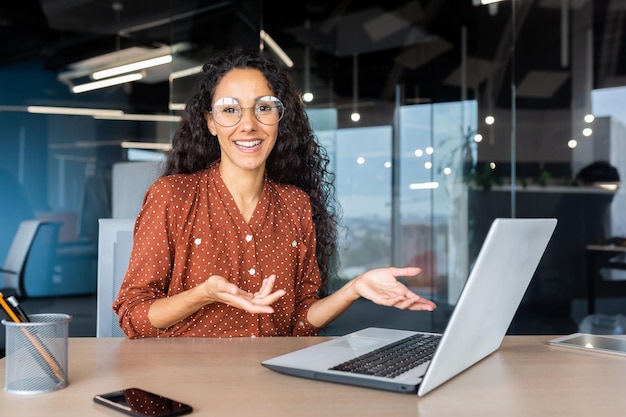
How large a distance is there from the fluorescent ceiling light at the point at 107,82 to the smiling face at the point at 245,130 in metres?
3.15

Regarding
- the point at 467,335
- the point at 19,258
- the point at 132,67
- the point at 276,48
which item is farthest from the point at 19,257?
the point at 467,335

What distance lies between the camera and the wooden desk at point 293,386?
0.90m

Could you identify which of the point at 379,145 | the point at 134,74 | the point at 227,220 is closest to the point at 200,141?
the point at 227,220

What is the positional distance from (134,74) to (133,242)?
133 inches

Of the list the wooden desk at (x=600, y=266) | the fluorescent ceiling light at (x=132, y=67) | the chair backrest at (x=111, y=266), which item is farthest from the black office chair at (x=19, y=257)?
the wooden desk at (x=600, y=266)

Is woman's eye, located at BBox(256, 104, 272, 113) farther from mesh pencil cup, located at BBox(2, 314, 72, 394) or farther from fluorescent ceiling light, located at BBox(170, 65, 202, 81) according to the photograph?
fluorescent ceiling light, located at BBox(170, 65, 202, 81)

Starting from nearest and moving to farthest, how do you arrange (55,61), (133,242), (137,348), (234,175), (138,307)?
1. (137,348)
2. (138,307)
3. (133,242)
4. (234,175)
5. (55,61)

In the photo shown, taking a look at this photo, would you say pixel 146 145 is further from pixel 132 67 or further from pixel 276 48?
pixel 276 48

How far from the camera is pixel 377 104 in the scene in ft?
17.4

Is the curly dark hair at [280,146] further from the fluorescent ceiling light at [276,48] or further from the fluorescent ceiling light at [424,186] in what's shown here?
the fluorescent ceiling light at [276,48]

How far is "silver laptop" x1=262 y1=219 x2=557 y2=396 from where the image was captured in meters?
0.94

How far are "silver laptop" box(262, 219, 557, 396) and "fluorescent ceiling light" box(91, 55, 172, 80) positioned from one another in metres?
3.94

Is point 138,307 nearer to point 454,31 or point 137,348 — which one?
point 137,348

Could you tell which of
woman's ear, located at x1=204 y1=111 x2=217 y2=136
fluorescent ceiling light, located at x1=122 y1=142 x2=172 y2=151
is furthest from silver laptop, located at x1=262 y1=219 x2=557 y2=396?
fluorescent ceiling light, located at x1=122 y1=142 x2=172 y2=151
